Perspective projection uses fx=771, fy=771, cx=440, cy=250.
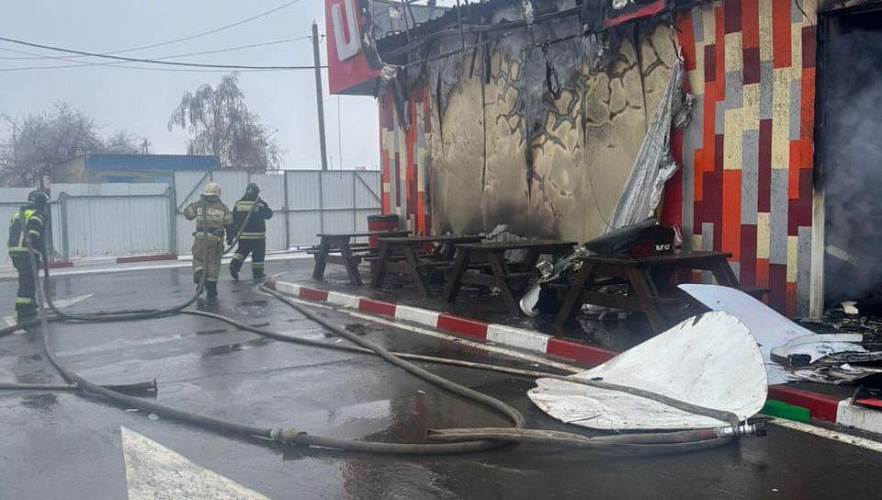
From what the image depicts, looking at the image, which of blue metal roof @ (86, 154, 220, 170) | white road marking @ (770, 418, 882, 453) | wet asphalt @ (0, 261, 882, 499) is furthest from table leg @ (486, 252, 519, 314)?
blue metal roof @ (86, 154, 220, 170)

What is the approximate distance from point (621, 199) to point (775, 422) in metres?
4.60

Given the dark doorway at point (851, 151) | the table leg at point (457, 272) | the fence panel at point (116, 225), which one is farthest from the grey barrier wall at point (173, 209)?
the dark doorway at point (851, 151)

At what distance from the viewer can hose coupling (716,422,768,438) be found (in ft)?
14.8

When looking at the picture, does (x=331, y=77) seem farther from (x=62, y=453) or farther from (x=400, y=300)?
(x=62, y=453)

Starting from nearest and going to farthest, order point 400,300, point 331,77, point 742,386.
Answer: point 742,386 → point 400,300 → point 331,77

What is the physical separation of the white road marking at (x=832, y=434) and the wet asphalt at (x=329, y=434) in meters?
0.09

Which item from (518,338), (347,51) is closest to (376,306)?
(518,338)

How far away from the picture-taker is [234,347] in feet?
26.2

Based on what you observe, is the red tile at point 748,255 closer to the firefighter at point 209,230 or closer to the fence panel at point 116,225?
the firefighter at point 209,230

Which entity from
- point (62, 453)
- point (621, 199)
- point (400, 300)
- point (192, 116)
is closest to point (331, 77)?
point (400, 300)

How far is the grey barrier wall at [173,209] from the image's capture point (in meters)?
21.2

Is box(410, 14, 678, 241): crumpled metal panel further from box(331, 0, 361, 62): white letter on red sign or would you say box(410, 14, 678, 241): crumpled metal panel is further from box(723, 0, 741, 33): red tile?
box(331, 0, 361, 62): white letter on red sign

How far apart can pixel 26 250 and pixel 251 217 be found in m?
4.78

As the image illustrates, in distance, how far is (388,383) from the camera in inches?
246
